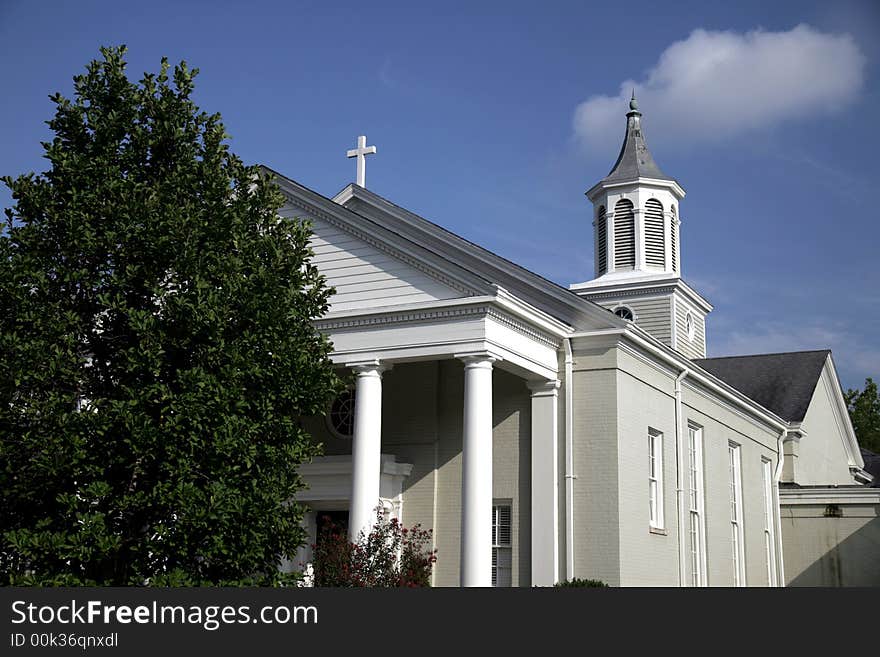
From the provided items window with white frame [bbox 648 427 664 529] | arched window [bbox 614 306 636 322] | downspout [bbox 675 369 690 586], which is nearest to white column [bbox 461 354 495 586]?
window with white frame [bbox 648 427 664 529]

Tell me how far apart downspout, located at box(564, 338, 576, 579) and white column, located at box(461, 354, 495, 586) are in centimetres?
255

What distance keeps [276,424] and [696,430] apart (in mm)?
16579

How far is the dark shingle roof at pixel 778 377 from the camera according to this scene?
119ft

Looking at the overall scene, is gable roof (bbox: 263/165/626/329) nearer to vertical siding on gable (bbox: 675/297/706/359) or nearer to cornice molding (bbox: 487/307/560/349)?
cornice molding (bbox: 487/307/560/349)

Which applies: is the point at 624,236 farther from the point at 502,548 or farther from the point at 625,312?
the point at 502,548

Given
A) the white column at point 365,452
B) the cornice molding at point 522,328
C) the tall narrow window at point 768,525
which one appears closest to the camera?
the white column at point 365,452

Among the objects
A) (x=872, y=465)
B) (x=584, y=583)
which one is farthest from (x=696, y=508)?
(x=872, y=465)

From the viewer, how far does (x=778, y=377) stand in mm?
38000

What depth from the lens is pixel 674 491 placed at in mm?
23516

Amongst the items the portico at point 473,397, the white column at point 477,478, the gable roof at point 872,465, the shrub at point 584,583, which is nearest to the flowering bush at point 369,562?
the portico at point 473,397

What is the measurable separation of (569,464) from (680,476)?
4429 mm

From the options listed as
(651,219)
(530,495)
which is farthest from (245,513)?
(651,219)

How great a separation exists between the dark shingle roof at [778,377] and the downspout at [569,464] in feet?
53.4

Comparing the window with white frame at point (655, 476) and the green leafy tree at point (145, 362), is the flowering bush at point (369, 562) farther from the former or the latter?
the window with white frame at point (655, 476)
